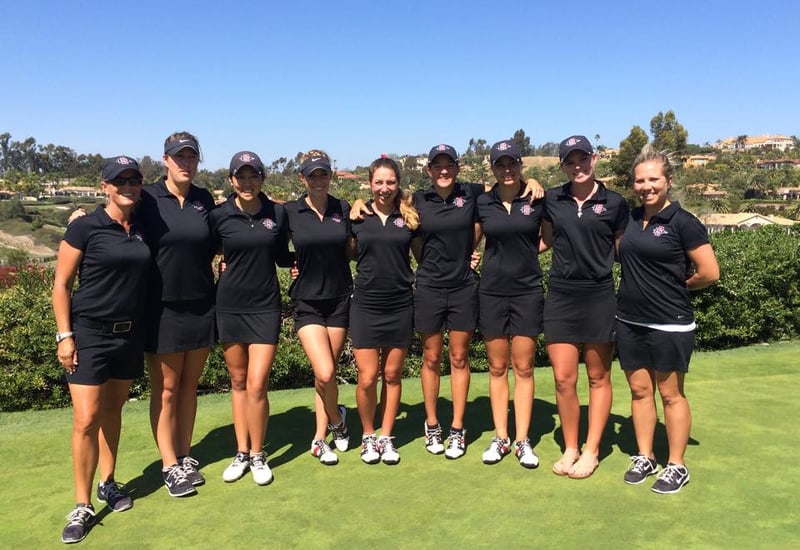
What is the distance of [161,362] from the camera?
4105 mm

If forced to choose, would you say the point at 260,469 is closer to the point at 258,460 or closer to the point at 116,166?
the point at 258,460

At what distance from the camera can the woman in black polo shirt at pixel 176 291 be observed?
Result: 3.93 meters

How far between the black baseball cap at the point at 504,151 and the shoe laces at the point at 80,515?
3.38 meters

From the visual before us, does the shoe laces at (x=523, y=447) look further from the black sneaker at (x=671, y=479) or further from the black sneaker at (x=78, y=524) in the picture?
the black sneaker at (x=78, y=524)

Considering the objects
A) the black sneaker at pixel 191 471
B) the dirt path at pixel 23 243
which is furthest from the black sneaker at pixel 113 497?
the dirt path at pixel 23 243

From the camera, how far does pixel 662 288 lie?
12.8ft

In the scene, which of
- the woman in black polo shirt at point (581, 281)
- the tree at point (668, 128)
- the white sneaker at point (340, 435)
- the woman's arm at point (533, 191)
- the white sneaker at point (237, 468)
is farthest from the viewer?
the tree at point (668, 128)

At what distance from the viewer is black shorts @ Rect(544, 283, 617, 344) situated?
13.8 ft

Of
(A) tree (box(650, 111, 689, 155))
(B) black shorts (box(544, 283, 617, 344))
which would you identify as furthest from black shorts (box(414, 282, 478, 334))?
(A) tree (box(650, 111, 689, 155))

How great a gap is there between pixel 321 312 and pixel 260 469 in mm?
1160

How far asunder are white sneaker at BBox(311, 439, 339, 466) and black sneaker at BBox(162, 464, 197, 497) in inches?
36.2

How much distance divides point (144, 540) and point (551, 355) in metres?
2.83

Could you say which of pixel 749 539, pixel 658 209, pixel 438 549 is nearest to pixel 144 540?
pixel 438 549

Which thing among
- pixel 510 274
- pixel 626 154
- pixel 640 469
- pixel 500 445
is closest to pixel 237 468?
pixel 500 445
